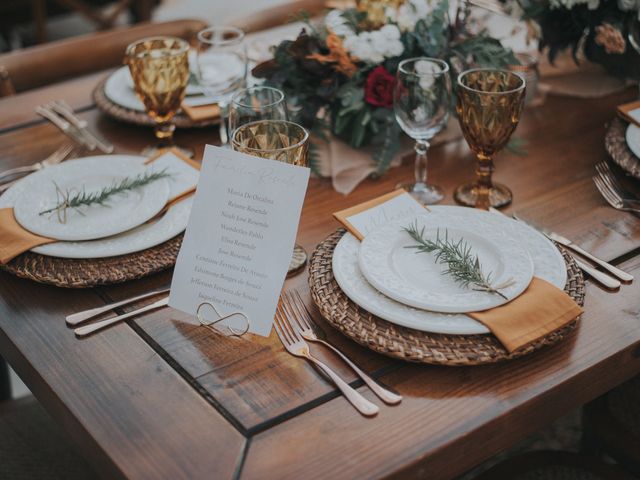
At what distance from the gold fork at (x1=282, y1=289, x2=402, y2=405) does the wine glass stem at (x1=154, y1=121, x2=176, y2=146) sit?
0.54m

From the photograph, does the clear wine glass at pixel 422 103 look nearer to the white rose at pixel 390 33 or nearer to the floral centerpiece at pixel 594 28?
the white rose at pixel 390 33

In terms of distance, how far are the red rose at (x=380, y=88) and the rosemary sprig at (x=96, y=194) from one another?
39 cm

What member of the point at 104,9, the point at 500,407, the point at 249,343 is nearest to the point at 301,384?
the point at 249,343

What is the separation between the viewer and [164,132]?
1.44m

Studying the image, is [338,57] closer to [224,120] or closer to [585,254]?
[224,120]

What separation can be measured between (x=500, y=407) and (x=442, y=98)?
1.75 feet

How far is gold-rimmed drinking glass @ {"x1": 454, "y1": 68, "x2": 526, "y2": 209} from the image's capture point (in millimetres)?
1160

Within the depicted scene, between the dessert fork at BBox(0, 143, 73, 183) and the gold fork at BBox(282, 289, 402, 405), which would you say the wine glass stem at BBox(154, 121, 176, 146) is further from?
the gold fork at BBox(282, 289, 402, 405)

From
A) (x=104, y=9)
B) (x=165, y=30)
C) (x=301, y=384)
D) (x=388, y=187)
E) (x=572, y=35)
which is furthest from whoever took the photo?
(x=104, y=9)

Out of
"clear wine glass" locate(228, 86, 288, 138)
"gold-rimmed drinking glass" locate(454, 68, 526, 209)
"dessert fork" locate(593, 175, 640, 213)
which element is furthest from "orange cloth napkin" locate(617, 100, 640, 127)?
"clear wine glass" locate(228, 86, 288, 138)

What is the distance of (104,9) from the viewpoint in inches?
167

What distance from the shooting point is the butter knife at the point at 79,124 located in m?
1.47

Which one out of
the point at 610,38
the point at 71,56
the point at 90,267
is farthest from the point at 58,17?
the point at 90,267

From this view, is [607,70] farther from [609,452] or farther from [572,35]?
[609,452]
